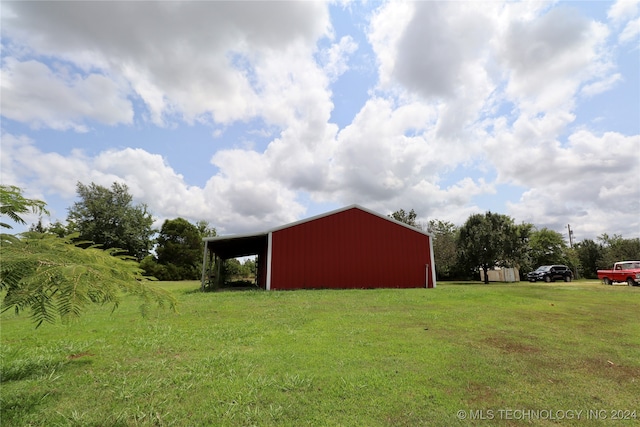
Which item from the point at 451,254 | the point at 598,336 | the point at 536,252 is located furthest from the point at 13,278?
the point at 536,252

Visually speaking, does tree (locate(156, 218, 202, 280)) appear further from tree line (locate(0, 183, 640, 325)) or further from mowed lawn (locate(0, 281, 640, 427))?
mowed lawn (locate(0, 281, 640, 427))

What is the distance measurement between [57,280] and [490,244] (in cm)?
3012

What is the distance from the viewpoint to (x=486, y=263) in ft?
91.0

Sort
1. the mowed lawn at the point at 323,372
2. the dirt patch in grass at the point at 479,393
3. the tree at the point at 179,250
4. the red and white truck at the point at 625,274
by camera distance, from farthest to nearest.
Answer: the tree at the point at 179,250
the red and white truck at the point at 625,274
the dirt patch in grass at the point at 479,393
the mowed lawn at the point at 323,372

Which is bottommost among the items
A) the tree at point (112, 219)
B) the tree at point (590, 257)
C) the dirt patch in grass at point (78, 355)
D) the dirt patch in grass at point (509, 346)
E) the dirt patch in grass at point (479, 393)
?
the dirt patch in grass at point (479, 393)

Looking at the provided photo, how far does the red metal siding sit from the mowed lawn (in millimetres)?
9013

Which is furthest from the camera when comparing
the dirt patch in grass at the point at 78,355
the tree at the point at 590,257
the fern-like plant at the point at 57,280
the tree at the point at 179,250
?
the tree at the point at 590,257

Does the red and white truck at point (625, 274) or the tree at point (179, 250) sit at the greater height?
the tree at point (179, 250)

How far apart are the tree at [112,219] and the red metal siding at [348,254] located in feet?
81.2

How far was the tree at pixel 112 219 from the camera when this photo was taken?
1330 inches

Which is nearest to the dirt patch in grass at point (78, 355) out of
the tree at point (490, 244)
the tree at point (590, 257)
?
the tree at point (490, 244)

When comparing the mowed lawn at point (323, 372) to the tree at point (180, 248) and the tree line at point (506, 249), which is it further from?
the tree at point (180, 248)

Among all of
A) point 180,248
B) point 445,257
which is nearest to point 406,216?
point 445,257

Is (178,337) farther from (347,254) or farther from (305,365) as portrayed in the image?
(347,254)
